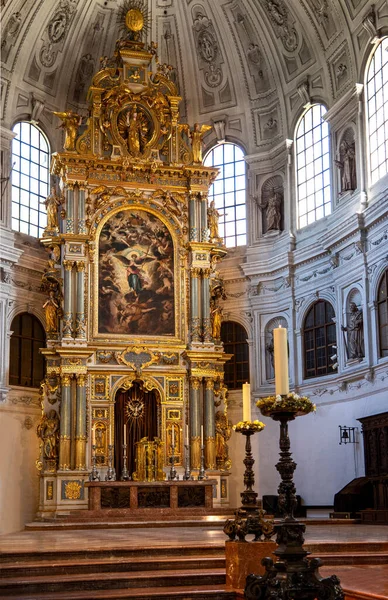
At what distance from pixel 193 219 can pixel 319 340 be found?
630cm

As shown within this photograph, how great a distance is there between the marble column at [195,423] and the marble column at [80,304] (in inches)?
162

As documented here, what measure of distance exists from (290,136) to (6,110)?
34.5 feet

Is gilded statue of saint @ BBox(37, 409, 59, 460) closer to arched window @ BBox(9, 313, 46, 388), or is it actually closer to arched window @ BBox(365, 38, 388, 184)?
arched window @ BBox(9, 313, 46, 388)

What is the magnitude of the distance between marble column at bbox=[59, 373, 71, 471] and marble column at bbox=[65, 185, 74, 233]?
5.16 metres

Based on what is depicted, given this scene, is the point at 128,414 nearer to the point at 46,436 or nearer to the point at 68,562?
the point at 46,436

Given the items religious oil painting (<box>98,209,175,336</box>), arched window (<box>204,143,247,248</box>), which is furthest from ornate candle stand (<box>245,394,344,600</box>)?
arched window (<box>204,143,247,248</box>)

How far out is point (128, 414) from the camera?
3002cm

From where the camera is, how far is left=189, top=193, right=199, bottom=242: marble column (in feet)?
103

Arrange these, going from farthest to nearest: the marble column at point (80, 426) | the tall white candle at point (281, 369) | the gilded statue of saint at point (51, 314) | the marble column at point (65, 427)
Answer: the gilded statue of saint at point (51, 314) → the marble column at point (80, 426) → the marble column at point (65, 427) → the tall white candle at point (281, 369)

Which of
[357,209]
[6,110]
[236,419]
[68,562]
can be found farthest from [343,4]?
[68,562]

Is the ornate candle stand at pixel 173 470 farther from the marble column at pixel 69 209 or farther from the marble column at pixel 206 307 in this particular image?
the marble column at pixel 69 209

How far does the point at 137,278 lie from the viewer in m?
30.8

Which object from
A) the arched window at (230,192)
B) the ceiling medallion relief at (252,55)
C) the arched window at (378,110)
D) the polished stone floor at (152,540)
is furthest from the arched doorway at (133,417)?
the ceiling medallion relief at (252,55)

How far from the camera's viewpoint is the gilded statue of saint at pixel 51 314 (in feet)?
97.8
